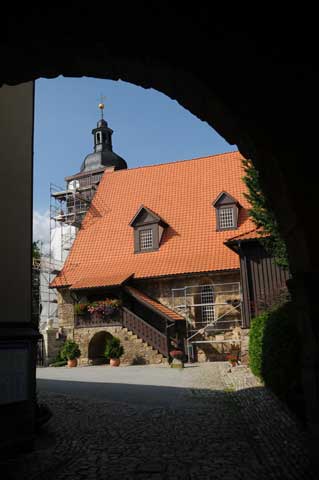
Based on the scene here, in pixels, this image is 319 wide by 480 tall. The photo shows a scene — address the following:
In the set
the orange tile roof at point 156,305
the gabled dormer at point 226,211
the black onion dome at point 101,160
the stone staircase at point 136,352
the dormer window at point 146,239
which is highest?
the black onion dome at point 101,160

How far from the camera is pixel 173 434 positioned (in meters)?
5.94

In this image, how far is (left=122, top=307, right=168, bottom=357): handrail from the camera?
1858cm

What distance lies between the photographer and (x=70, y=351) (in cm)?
2005

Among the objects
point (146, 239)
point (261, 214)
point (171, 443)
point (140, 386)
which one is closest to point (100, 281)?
point (146, 239)

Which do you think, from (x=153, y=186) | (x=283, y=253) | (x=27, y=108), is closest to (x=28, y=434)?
(x=27, y=108)

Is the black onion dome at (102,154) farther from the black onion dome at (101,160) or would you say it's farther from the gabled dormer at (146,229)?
the gabled dormer at (146,229)

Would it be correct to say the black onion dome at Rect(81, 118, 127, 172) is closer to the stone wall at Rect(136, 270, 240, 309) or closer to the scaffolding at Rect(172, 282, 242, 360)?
the stone wall at Rect(136, 270, 240, 309)

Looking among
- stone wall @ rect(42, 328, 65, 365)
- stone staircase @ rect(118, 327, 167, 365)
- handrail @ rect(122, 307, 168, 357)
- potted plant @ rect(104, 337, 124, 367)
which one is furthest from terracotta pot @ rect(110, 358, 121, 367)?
stone wall @ rect(42, 328, 65, 365)

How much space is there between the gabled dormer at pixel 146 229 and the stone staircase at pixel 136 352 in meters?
4.38

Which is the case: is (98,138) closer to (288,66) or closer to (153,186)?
(153,186)

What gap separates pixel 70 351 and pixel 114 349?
7.41ft

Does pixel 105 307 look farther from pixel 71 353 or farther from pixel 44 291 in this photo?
pixel 44 291

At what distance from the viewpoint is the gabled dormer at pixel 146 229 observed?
71.9 feet

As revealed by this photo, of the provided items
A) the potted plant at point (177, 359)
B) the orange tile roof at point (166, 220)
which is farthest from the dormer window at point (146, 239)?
the potted plant at point (177, 359)
